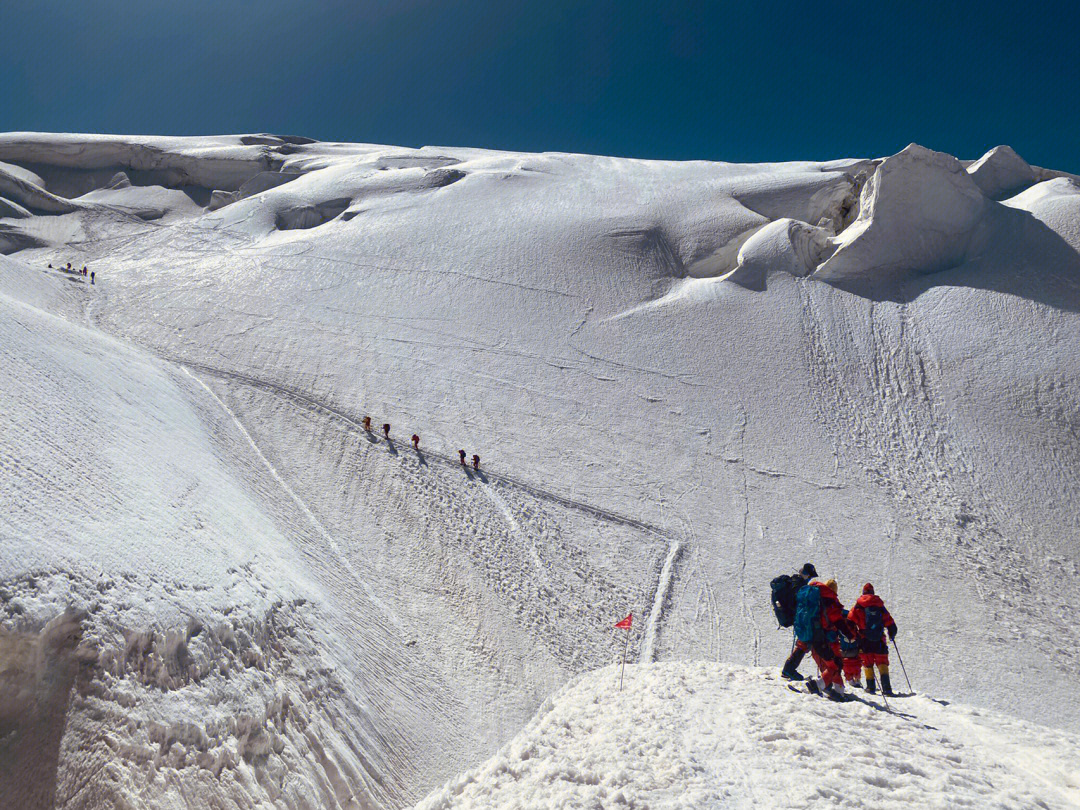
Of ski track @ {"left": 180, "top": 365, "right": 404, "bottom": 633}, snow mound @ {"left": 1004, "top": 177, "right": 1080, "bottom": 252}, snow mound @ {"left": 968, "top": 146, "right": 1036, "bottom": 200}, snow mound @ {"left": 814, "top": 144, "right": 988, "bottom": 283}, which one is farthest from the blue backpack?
snow mound @ {"left": 968, "top": 146, "right": 1036, "bottom": 200}

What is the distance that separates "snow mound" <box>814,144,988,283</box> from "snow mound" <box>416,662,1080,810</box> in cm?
2438

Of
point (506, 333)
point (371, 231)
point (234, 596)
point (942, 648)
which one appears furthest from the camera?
point (371, 231)

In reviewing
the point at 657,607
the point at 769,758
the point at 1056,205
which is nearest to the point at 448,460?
the point at 657,607

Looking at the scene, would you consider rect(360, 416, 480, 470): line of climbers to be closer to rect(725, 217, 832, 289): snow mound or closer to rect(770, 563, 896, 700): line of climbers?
rect(770, 563, 896, 700): line of climbers

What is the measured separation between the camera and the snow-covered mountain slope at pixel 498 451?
27.0ft

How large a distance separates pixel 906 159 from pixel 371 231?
25.1 meters

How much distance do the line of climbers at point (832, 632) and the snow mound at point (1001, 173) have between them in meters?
35.1

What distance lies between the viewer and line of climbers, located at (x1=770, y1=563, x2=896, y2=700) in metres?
8.30

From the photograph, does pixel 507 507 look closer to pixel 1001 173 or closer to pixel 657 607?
pixel 657 607

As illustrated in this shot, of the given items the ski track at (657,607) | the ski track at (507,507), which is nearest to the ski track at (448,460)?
the ski track at (507,507)

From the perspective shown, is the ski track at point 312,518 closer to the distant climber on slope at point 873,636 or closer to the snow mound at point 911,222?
the distant climber on slope at point 873,636

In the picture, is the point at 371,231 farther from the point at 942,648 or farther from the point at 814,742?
the point at 814,742

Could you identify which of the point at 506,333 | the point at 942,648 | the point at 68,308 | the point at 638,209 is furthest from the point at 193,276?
the point at 942,648

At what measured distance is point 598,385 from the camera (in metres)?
23.4
